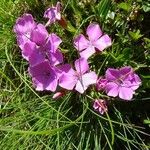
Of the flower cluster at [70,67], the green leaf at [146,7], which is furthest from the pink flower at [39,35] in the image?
the green leaf at [146,7]

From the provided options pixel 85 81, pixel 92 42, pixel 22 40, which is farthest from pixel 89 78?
pixel 22 40

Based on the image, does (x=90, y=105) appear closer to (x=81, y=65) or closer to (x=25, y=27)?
(x=81, y=65)

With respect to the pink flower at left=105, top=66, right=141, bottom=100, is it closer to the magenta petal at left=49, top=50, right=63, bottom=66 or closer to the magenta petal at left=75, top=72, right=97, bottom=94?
the magenta petal at left=75, top=72, right=97, bottom=94

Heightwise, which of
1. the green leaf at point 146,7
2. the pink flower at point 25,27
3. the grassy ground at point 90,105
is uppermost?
the green leaf at point 146,7

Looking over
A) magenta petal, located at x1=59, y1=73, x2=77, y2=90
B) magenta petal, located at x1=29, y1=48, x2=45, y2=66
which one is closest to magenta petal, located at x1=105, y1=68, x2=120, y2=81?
magenta petal, located at x1=59, y1=73, x2=77, y2=90

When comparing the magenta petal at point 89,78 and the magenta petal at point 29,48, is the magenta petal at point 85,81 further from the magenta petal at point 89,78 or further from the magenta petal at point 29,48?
the magenta petal at point 29,48
